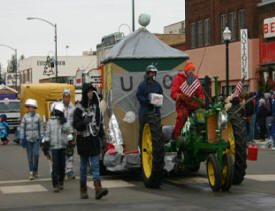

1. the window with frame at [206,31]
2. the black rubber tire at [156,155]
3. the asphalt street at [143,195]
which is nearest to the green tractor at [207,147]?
the black rubber tire at [156,155]

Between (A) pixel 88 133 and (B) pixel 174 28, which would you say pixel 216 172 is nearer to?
(A) pixel 88 133

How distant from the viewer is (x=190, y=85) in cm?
1313

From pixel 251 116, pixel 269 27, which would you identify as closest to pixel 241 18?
pixel 269 27

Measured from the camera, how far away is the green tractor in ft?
40.3

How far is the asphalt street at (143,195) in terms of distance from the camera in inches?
427

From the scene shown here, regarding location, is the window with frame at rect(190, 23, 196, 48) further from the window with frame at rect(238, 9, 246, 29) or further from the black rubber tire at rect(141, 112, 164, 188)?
the black rubber tire at rect(141, 112, 164, 188)

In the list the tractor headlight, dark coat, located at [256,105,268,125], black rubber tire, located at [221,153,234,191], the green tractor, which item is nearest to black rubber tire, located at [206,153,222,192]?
the green tractor

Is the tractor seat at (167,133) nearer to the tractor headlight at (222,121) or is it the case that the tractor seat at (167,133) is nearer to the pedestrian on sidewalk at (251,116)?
the tractor headlight at (222,121)

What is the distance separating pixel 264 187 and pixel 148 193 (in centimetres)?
216

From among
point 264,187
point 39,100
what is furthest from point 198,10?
point 264,187

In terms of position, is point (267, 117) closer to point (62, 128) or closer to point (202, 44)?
point (62, 128)

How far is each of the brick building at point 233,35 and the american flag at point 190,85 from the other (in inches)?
994

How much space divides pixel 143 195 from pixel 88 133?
141 centimetres

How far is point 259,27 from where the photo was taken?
3966 centimetres
